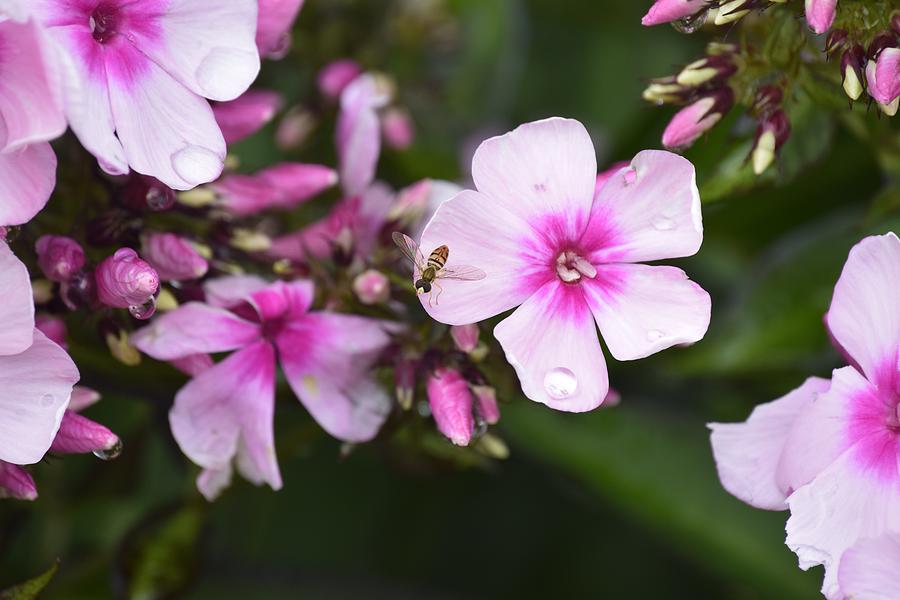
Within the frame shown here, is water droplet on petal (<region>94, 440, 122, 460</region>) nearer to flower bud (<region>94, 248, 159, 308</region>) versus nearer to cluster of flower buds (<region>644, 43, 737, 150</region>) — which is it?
flower bud (<region>94, 248, 159, 308</region>)

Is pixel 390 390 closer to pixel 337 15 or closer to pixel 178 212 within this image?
pixel 178 212

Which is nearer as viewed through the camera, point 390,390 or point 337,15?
point 390,390

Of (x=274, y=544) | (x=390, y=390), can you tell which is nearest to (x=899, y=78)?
(x=390, y=390)

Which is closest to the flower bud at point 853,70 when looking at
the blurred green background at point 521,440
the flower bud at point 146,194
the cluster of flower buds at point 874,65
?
the cluster of flower buds at point 874,65

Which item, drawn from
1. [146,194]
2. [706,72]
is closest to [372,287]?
[146,194]

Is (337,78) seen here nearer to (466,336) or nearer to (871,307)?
(466,336)

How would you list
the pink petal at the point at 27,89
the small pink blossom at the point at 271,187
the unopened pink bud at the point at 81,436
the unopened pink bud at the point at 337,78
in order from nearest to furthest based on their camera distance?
the pink petal at the point at 27,89 → the unopened pink bud at the point at 81,436 → the small pink blossom at the point at 271,187 → the unopened pink bud at the point at 337,78

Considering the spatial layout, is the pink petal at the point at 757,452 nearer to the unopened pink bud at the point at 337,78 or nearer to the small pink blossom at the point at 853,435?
the small pink blossom at the point at 853,435

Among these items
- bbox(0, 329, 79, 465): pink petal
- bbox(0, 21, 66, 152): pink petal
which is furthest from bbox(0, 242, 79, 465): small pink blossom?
bbox(0, 21, 66, 152): pink petal
